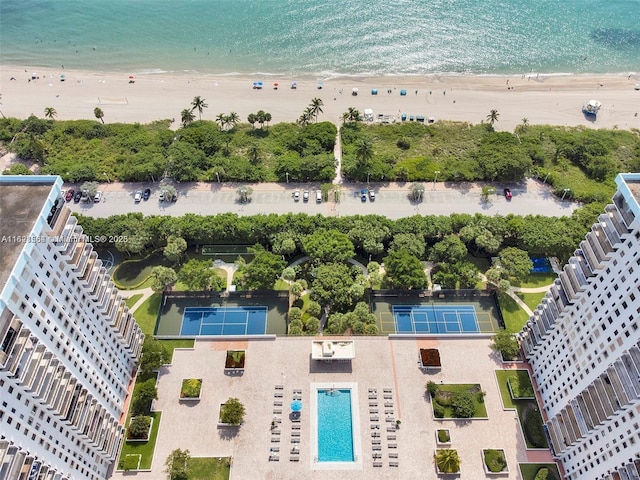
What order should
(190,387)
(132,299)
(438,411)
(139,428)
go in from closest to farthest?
(139,428) → (438,411) → (190,387) → (132,299)

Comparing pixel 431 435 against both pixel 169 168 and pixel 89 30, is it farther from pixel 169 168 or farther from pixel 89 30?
pixel 89 30

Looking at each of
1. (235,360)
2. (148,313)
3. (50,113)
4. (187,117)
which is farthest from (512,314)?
(50,113)

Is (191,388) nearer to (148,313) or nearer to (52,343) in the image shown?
(148,313)

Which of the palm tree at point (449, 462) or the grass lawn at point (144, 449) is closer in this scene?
the palm tree at point (449, 462)

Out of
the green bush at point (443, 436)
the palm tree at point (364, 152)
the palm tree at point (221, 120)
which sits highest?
the palm tree at point (221, 120)

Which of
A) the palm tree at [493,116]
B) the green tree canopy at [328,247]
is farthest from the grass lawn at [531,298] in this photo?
the palm tree at [493,116]

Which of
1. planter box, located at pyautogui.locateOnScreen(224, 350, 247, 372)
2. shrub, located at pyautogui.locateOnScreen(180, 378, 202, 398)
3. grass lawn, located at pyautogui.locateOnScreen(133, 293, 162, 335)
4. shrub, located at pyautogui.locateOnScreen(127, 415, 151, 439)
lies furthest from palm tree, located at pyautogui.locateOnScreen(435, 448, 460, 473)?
grass lawn, located at pyautogui.locateOnScreen(133, 293, 162, 335)

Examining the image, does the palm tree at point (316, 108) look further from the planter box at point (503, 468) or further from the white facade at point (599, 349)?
the planter box at point (503, 468)
